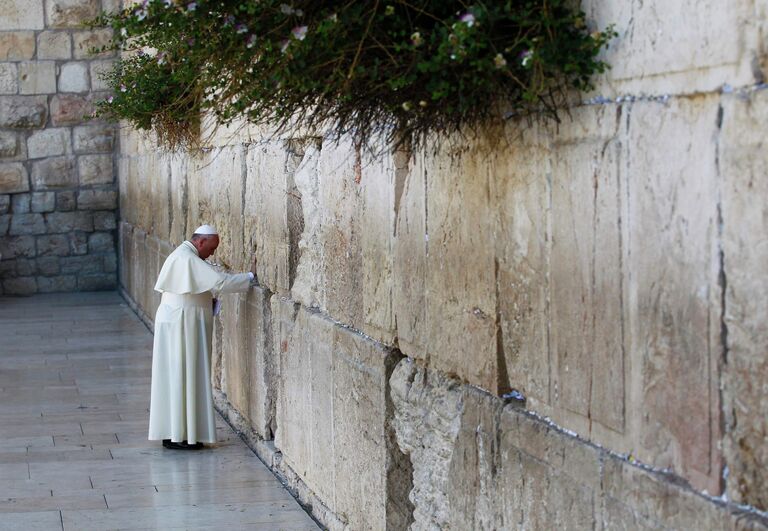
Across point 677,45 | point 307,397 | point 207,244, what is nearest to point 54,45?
point 207,244

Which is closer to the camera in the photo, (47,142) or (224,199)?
(224,199)

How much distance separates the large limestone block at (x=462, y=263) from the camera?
355 centimetres

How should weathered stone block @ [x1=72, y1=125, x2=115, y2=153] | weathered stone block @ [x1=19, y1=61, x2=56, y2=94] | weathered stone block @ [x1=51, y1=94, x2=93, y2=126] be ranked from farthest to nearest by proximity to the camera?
weathered stone block @ [x1=72, y1=125, x2=115, y2=153], weathered stone block @ [x1=51, y1=94, x2=93, y2=126], weathered stone block @ [x1=19, y1=61, x2=56, y2=94]

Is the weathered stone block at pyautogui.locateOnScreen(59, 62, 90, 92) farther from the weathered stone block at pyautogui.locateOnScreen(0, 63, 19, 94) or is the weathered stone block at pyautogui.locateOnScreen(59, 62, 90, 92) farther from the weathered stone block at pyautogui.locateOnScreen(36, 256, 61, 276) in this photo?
the weathered stone block at pyautogui.locateOnScreen(36, 256, 61, 276)

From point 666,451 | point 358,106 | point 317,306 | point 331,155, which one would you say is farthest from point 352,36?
point 317,306

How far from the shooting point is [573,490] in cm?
302

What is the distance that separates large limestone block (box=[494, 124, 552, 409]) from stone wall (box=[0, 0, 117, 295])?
13.2 meters

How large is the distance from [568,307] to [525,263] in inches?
11.6

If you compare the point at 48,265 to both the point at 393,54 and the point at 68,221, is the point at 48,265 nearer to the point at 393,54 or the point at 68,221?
the point at 68,221

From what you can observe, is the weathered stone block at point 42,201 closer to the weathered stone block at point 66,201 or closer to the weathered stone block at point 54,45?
the weathered stone block at point 66,201

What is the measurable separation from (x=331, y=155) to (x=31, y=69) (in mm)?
11725

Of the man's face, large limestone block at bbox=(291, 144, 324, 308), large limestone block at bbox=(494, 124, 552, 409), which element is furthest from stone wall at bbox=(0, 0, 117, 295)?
large limestone block at bbox=(494, 124, 552, 409)

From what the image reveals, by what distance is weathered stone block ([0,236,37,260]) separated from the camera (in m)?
16.2

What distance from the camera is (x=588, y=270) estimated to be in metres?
2.94
